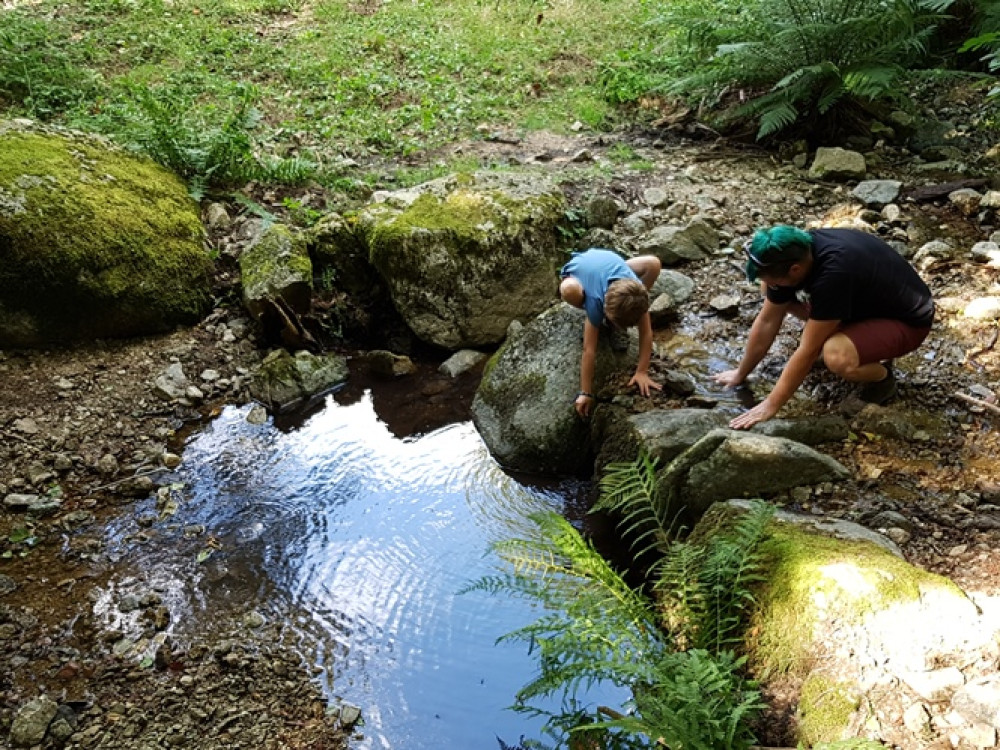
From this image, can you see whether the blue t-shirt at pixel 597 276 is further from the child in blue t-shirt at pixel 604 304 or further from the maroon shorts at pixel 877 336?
the maroon shorts at pixel 877 336

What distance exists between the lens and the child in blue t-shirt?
410 centimetres

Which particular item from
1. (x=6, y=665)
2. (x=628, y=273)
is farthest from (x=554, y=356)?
(x=6, y=665)

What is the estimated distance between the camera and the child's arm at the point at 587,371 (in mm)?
4234

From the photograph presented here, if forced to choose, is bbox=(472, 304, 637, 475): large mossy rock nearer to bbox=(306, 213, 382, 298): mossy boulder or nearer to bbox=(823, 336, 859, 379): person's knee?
bbox=(823, 336, 859, 379): person's knee

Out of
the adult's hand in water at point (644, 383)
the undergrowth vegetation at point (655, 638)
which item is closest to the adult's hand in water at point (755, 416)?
the adult's hand in water at point (644, 383)

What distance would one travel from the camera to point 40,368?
4.70 meters

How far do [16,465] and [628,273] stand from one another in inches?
151

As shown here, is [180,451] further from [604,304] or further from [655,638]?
[655,638]

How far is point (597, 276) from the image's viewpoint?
14.2 ft

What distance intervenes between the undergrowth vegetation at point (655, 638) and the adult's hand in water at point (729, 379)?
1293mm

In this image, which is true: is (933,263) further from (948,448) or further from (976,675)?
(976,675)

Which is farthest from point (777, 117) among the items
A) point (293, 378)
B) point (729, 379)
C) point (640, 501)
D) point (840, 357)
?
point (293, 378)

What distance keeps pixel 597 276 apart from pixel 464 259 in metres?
1.44

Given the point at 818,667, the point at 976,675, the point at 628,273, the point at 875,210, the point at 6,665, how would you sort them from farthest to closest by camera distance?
the point at 875,210 < the point at 628,273 < the point at 6,665 < the point at 818,667 < the point at 976,675
